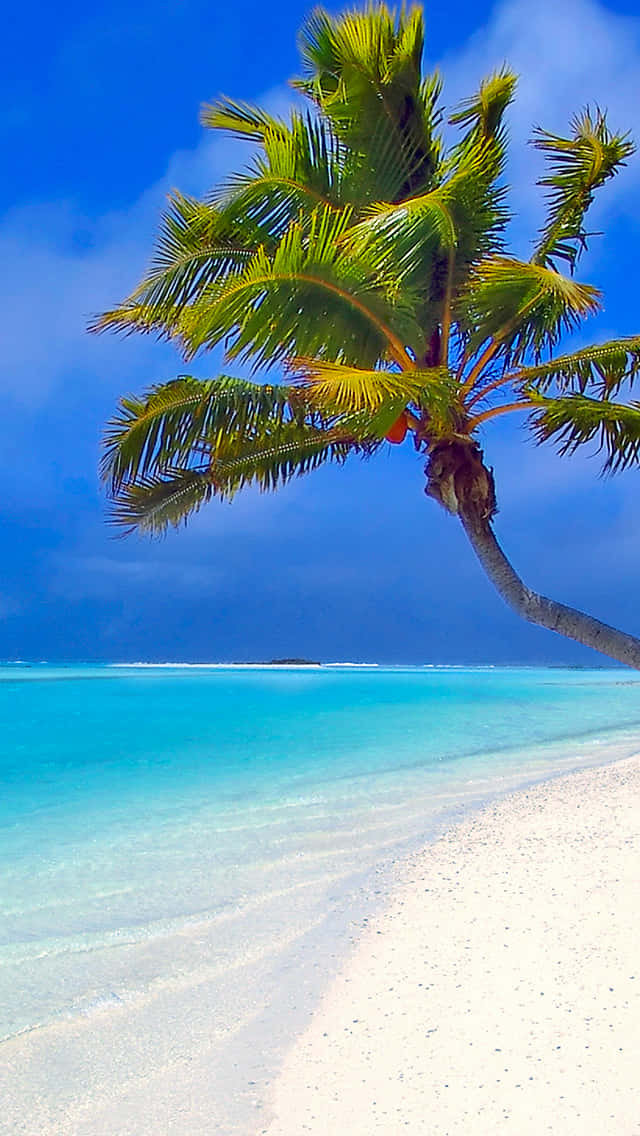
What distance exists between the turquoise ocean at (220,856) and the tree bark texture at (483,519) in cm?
130

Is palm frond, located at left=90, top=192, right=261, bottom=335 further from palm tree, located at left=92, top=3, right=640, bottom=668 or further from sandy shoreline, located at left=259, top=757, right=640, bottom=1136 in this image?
sandy shoreline, located at left=259, top=757, right=640, bottom=1136

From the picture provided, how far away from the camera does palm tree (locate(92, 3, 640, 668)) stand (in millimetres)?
5027

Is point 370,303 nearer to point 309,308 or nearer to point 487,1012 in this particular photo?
point 309,308

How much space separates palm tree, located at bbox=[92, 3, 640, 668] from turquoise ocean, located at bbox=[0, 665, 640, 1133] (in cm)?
199

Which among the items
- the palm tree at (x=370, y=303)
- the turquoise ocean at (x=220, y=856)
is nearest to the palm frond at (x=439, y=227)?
the palm tree at (x=370, y=303)

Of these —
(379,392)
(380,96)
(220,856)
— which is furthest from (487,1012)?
(380,96)

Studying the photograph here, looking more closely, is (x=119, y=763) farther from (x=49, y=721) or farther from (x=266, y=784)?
(x=49, y=721)

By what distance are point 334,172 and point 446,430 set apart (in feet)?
9.51

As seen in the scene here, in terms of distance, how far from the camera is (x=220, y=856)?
12.6 feet

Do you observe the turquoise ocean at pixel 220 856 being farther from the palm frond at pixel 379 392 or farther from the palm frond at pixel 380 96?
the palm frond at pixel 380 96

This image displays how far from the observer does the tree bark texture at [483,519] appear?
496 centimetres

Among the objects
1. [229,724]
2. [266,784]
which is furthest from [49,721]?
[266,784]

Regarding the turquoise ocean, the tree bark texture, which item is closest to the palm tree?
the tree bark texture

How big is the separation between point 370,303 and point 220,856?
366 cm
